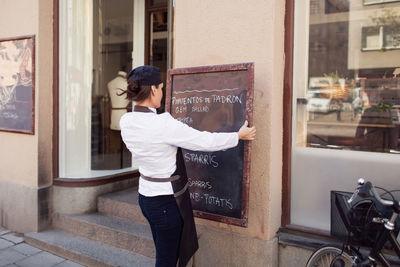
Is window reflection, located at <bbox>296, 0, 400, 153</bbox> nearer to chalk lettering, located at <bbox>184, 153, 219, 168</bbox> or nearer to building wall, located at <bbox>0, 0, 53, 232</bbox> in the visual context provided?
chalk lettering, located at <bbox>184, 153, 219, 168</bbox>

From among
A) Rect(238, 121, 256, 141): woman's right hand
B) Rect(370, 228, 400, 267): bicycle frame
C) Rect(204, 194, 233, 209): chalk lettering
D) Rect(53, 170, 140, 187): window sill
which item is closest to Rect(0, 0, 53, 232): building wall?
Rect(53, 170, 140, 187): window sill

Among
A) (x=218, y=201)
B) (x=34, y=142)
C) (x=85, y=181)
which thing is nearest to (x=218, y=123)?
(x=218, y=201)

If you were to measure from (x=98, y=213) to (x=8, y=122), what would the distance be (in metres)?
1.79

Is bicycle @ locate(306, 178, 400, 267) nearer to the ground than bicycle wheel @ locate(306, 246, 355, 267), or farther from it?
farther from it

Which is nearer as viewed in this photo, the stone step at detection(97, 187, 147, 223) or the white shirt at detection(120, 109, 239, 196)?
the white shirt at detection(120, 109, 239, 196)

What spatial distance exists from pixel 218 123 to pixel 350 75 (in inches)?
56.1

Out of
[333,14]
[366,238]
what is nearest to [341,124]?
[333,14]

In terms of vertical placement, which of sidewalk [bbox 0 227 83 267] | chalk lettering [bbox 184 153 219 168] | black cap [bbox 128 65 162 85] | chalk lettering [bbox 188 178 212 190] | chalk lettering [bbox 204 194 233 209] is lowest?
sidewalk [bbox 0 227 83 267]

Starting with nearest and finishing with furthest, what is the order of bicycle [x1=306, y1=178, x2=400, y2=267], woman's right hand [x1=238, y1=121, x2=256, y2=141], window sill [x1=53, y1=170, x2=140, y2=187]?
bicycle [x1=306, y1=178, x2=400, y2=267], woman's right hand [x1=238, y1=121, x2=256, y2=141], window sill [x1=53, y1=170, x2=140, y2=187]

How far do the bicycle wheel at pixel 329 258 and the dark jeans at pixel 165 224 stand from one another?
115 centimetres

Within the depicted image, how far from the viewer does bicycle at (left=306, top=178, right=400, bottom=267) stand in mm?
2725

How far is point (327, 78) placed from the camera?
13.0ft

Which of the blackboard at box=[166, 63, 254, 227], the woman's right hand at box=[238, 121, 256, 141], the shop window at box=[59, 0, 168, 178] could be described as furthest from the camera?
the shop window at box=[59, 0, 168, 178]

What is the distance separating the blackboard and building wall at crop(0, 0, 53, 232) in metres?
2.24
